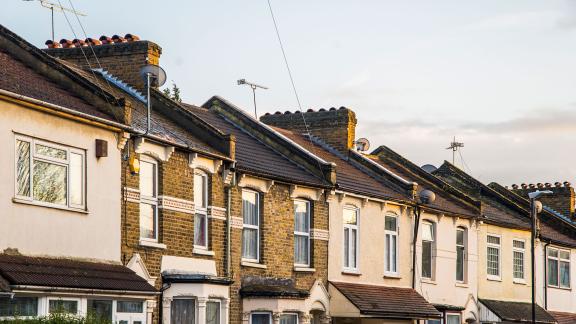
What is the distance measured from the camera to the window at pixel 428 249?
3969cm

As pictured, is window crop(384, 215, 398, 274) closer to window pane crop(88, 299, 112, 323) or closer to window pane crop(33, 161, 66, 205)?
window pane crop(88, 299, 112, 323)

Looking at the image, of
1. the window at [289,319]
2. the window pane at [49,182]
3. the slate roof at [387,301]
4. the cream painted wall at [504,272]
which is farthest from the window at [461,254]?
the window pane at [49,182]

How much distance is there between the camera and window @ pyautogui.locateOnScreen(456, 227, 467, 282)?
41.8 metres

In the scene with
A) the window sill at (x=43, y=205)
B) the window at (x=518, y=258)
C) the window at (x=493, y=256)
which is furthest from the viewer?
the window at (x=518, y=258)

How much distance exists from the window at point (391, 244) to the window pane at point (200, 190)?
30.9 feet

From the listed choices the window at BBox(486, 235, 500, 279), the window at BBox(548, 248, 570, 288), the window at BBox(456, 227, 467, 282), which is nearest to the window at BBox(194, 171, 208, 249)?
the window at BBox(456, 227, 467, 282)

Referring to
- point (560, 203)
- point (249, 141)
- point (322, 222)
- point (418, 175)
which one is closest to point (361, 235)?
point (322, 222)

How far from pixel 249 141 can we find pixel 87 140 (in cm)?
1080

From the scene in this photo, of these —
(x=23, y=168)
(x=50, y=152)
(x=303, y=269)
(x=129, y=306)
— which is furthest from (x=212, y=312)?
(x=23, y=168)

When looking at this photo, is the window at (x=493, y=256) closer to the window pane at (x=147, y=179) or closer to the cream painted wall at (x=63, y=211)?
the window pane at (x=147, y=179)

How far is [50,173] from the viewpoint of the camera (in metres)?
24.1

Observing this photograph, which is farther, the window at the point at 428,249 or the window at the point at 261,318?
the window at the point at 428,249

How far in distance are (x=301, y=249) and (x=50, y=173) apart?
11.1 m

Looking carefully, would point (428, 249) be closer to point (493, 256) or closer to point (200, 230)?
point (493, 256)
